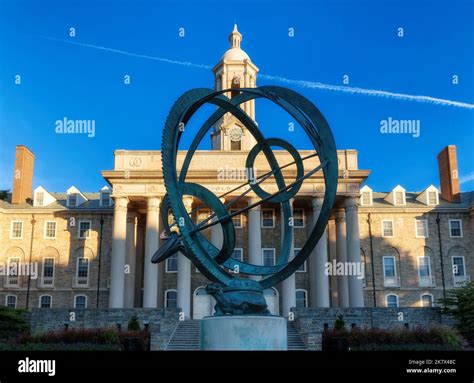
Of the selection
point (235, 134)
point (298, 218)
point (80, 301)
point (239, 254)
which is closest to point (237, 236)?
point (239, 254)

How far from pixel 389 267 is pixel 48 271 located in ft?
110

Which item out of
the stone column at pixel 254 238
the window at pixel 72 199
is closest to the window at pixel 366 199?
the stone column at pixel 254 238

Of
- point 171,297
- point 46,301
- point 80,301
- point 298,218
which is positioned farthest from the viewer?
point 298,218

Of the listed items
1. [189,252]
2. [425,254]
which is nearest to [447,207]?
[425,254]

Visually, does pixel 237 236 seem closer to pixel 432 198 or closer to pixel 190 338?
pixel 432 198

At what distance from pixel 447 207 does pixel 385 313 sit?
24841mm

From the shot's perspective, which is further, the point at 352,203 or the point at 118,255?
the point at 352,203

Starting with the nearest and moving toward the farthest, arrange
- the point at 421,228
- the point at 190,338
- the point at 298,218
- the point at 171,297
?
the point at 190,338
the point at 171,297
the point at 298,218
the point at 421,228

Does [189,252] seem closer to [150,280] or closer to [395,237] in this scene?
[150,280]

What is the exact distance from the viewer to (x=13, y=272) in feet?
185

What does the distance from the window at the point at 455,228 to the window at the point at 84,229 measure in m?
36.2

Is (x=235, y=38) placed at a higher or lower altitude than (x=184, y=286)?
higher
